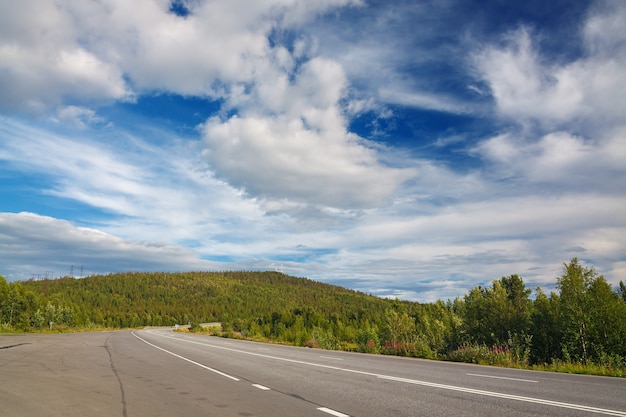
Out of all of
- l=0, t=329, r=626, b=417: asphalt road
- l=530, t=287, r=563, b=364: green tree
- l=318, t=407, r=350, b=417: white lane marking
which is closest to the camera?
l=318, t=407, r=350, b=417: white lane marking

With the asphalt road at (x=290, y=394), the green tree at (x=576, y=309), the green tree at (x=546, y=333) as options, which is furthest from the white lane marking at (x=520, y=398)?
the green tree at (x=546, y=333)

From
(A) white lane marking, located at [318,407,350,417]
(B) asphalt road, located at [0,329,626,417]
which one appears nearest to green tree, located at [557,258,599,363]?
(B) asphalt road, located at [0,329,626,417]

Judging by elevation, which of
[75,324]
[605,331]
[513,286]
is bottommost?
[75,324]

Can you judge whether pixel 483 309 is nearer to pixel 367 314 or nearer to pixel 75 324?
pixel 75 324

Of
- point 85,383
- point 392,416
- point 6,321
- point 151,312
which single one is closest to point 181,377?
point 85,383

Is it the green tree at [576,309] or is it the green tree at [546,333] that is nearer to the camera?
the green tree at [576,309]

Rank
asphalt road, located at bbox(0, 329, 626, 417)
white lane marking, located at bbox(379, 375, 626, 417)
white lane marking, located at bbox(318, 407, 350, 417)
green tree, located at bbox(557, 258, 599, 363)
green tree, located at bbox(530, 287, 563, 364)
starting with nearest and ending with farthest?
white lane marking, located at bbox(318, 407, 350, 417), white lane marking, located at bbox(379, 375, 626, 417), asphalt road, located at bbox(0, 329, 626, 417), green tree, located at bbox(557, 258, 599, 363), green tree, located at bbox(530, 287, 563, 364)

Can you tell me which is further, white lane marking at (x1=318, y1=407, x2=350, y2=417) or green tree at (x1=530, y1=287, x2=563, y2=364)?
green tree at (x1=530, y1=287, x2=563, y2=364)

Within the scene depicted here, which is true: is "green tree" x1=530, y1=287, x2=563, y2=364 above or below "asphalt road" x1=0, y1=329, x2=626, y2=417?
above

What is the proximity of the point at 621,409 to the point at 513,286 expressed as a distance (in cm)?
6809

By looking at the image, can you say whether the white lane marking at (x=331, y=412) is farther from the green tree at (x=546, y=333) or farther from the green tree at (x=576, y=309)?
the green tree at (x=546, y=333)

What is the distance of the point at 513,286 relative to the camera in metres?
67.9

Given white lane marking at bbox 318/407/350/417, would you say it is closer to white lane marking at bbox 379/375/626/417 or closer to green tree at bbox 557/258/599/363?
white lane marking at bbox 379/375/626/417

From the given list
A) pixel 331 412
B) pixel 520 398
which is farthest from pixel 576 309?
pixel 331 412
